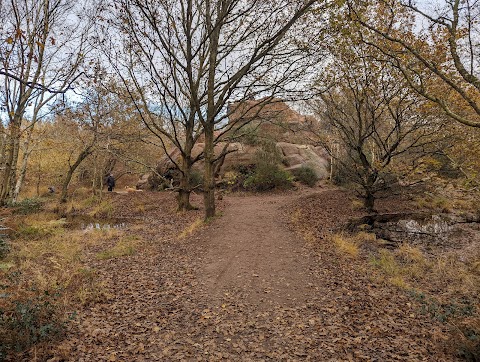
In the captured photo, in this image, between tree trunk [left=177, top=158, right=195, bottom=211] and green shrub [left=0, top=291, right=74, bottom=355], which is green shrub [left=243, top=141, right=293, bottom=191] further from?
green shrub [left=0, top=291, right=74, bottom=355]

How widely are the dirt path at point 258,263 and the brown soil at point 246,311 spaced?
0.03 m

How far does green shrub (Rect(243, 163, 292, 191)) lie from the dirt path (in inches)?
370

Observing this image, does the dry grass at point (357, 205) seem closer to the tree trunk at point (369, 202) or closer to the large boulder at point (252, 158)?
the tree trunk at point (369, 202)

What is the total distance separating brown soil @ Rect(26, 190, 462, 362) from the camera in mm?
4527

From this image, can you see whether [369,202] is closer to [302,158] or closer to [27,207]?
[302,158]

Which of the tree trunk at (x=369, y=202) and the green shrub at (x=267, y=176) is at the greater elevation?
the green shrub at (x=267, y=176)

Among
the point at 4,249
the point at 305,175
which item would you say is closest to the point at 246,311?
the point at 4,249

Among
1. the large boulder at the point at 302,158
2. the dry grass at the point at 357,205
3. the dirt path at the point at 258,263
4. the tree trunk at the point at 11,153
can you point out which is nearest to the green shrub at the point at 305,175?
the large boulder at the point at 302,158

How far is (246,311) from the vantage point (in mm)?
5789

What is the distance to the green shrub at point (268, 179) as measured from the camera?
2205cm

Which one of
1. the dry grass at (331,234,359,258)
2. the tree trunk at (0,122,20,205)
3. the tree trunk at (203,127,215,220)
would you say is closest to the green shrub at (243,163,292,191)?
the tree trunk at (203,127,215,220)

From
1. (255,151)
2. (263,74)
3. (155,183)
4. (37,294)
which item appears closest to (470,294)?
(37,294)

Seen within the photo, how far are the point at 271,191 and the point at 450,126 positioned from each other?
490 inches

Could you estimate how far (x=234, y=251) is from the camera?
9.09 m
